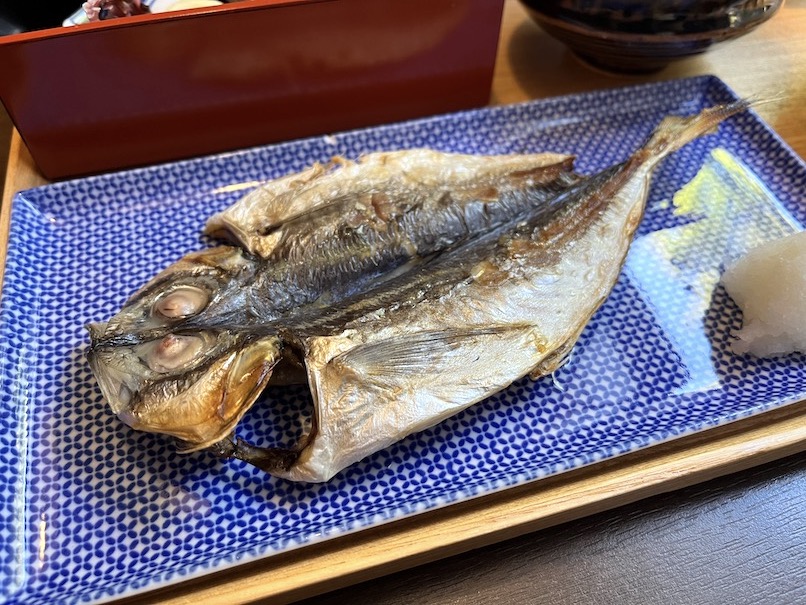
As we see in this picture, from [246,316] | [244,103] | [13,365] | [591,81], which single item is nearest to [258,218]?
[246,316]

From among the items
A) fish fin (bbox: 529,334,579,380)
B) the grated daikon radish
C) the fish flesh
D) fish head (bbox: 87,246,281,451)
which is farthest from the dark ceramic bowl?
fish head (bbox: 87,246,281,451)

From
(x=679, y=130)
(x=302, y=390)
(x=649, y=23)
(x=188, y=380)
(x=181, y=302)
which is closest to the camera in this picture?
(x=188, y=380)

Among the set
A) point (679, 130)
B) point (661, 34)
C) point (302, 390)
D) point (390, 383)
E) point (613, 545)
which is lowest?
point (613, 545)

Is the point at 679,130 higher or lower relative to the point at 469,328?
higher

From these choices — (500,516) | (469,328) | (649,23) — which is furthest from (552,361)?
(649,23)

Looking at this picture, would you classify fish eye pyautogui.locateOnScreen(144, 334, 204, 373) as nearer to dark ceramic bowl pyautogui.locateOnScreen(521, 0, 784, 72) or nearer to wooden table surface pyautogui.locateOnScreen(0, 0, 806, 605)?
wooden table surface pyautogui.locateOnScreen(0, 0, 806, 605)

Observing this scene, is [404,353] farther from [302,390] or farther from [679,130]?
[679,130]

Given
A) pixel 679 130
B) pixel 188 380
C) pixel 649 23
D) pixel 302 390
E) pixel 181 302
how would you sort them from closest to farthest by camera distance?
pixel 188 380 → pixel 181 302 → pixel 302 390 → pixel 679 130 → pixel 649 23
